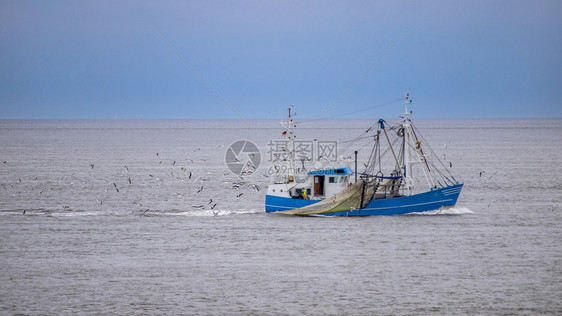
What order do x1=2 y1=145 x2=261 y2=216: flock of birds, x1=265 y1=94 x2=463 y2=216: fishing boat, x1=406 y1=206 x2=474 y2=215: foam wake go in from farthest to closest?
x1=2 y1=145 x2=261 y2=216: flock of birds
x1=406 y1=206 x2=474 y2=215: foam wake
x1=265 y1=94 x2=463 y2=216: fishing boat

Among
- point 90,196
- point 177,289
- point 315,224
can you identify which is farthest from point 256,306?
point 90,196

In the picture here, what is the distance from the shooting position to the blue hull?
47.0 m

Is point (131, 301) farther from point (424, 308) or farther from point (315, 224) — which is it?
point (315, 224)

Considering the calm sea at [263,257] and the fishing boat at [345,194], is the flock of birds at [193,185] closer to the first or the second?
the calm sea at [263,257]

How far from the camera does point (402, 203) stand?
47094mm

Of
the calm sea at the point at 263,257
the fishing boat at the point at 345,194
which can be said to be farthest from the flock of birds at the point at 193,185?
the fishing boat at the point at 345,194

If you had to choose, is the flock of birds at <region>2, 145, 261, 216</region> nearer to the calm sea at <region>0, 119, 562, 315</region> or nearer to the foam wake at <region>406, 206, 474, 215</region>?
the calm sea at <region>0, 119, 562, 315</region>

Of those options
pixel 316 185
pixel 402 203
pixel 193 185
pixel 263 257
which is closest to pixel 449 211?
pixel 402 203

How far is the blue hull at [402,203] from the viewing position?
47031 millimetres

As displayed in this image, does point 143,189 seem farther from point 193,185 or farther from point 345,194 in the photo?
point 345,194

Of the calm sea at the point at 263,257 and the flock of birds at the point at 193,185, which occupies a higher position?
the flock of birds at the point at 193,185

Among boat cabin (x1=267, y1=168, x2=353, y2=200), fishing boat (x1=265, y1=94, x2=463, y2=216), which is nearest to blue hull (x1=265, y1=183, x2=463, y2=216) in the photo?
fishing boat (x1=265, y1=94, x2=463, y2=216)

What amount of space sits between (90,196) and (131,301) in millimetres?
33910

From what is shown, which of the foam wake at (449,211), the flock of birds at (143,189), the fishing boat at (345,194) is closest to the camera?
the fishing boat at (345,194)
